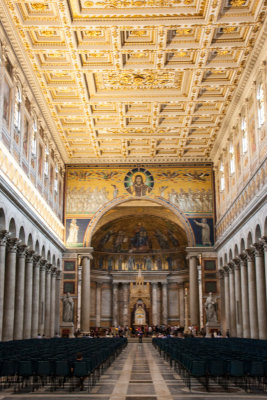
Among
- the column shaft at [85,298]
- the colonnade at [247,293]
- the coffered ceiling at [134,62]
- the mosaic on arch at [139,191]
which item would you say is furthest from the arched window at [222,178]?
the column shaft at [85,298]

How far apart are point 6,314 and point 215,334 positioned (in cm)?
1920

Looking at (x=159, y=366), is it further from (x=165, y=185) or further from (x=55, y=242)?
(x=165, y=185)

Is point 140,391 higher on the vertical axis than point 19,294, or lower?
lower

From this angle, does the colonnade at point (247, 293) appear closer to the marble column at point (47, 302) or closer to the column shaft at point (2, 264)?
the column shaft at point (2, 264)

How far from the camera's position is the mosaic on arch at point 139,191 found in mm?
44000

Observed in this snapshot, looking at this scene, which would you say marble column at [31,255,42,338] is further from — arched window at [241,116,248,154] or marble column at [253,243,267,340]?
arched window at [241,116,248,154]

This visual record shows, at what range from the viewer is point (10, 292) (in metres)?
26.6

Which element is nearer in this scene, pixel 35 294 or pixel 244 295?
pixel 244 295

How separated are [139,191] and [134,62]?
17.0 meters

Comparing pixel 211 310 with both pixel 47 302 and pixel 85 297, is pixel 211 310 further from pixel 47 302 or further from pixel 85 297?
pixel 47 302

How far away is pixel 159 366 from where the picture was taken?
69.2 feet

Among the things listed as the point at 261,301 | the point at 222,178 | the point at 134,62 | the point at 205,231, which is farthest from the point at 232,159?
the point at 261,301

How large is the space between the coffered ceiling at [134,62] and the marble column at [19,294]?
1004cm

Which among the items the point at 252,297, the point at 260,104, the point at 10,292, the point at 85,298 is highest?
the point at 260,104
